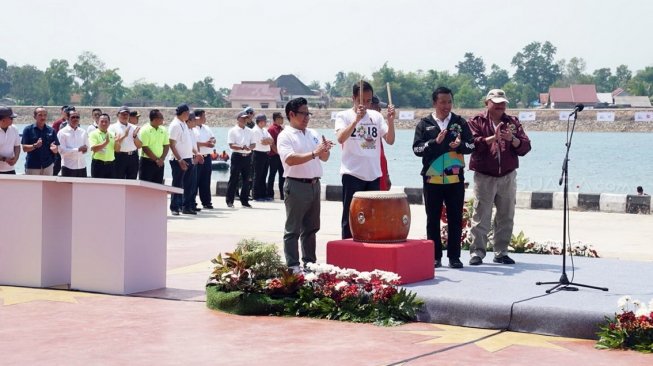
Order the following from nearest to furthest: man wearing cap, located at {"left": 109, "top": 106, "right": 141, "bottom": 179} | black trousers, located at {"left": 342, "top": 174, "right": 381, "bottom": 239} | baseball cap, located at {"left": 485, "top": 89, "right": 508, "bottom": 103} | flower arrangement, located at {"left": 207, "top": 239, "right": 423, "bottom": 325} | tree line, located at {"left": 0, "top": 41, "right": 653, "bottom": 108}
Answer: flower arrangement, located at {"left": 207, "top": 239, "right": 423, "bottom": 325} → black trousers, located at {"left": 342, "top": 174, "right": 381, "bottom": 239} → baseball cap, located at {"left": 485, "top": 89, "right": 508, "bottom": 103} → man wearing cap, located at {"left": 109, "top": 106, "right": 141, "bottom": 179} → tree line, located at {"left": 0, "top": 41, "right": 653, "bottom": 108}

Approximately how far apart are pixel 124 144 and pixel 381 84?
94.0 meters

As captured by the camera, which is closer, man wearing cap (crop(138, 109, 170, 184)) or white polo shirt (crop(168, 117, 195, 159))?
man wearing cap (crop(138, 109, 170, 184))

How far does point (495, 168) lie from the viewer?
1268 cm

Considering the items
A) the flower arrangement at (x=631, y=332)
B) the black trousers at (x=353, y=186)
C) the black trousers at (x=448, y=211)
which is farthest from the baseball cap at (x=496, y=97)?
the flower arrangement at (x=631, y=332)

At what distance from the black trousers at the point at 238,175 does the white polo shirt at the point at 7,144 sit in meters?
6.53

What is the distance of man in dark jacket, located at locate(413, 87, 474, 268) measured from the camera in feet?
40.2

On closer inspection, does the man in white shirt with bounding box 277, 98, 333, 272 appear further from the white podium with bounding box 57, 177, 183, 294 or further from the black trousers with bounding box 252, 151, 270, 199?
the black trousers with bounding box 252, 151, 270, 199

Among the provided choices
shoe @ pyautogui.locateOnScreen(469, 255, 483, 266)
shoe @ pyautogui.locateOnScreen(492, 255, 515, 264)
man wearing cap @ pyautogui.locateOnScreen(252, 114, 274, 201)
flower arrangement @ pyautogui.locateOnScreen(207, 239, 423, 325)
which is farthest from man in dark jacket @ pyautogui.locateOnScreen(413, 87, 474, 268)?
man wearing cap @ pyautogui.locateOnScreen(252, 114, 274, 201)

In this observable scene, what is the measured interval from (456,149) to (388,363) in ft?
13.9

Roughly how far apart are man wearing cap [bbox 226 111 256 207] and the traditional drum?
1126cm

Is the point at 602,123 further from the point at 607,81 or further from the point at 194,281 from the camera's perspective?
the point at 194,281

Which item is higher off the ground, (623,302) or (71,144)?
(71,144)

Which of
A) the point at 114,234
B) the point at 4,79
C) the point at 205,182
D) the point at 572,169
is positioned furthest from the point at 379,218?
the point at 4,79

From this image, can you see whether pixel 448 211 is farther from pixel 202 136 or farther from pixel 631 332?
pixel 202 136
